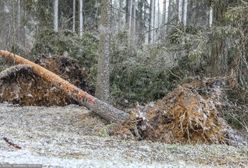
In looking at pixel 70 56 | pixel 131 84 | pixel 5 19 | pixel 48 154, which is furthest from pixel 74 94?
pixel 5 19

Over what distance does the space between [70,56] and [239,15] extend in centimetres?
705

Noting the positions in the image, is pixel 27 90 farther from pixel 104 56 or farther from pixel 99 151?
pixel 99 151

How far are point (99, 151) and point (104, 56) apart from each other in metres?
5.04

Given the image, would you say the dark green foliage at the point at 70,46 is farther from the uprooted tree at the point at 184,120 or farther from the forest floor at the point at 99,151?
the uprooted tree at the point at 184,120

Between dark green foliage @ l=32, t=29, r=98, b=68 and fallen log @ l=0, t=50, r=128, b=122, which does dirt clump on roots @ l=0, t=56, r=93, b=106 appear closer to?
fallen log @ l=0, t=50, r=128, b=122

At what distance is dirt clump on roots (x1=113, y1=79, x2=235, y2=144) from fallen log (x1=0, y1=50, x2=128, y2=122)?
873 mm

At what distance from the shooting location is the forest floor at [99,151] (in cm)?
614

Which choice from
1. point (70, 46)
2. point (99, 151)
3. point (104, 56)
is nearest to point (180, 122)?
point (99, 151)

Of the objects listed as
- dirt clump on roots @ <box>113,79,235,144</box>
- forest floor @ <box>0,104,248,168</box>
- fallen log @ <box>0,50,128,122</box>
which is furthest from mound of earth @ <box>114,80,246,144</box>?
fallen log @ <box>0,50,128,122</box>

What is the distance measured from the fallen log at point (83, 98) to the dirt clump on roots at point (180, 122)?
87 cm

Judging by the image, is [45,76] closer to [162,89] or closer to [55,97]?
[55,97]

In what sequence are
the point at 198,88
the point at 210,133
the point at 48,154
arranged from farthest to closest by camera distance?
the point at 198,88
the point at 210,133
the point at 48,154

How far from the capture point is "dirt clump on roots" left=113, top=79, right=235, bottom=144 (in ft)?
27.4

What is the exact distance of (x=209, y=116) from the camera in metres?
8.58
